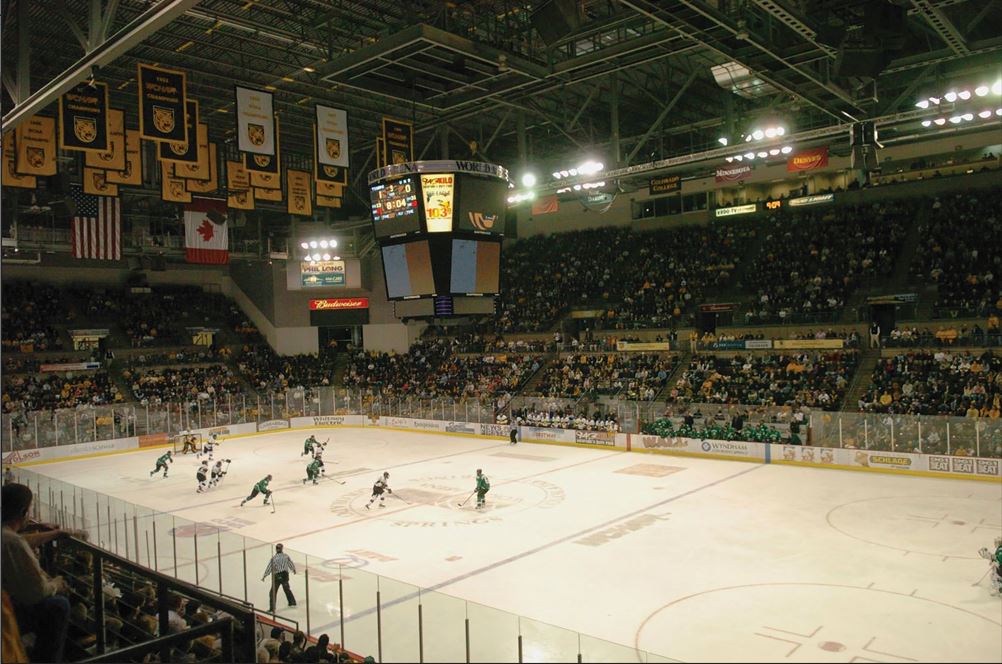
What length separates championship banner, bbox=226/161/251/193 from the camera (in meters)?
22.5

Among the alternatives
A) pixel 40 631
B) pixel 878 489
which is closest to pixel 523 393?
pixel 878 489

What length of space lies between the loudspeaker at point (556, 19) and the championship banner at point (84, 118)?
371 inches

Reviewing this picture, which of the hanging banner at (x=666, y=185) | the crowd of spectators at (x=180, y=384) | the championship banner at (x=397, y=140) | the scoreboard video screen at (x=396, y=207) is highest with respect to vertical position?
the championship banner at (x=397, y=140)

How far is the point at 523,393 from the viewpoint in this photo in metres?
34.2

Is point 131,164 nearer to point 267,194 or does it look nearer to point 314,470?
point 267,194

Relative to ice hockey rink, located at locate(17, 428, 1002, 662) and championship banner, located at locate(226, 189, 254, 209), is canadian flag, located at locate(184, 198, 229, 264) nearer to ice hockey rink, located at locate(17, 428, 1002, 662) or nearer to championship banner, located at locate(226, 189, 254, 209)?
championship banner, located at locate(226, 189, 254, 209)

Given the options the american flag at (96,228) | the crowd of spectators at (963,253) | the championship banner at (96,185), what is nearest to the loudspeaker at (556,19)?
the championship banner at (96,185)

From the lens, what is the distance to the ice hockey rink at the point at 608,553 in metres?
9.02

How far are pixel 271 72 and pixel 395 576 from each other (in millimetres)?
17149

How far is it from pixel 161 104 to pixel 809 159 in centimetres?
1751

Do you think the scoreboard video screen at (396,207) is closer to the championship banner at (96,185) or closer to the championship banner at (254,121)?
the championship banner at (254,121)

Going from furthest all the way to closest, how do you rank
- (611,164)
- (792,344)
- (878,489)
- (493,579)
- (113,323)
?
(113,323) < (792,344) < (611,164) < (878,489) < (493,579)

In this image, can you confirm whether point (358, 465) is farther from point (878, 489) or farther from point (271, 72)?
point (878, 489)

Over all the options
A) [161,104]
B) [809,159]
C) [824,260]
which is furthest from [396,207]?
[824,260]
